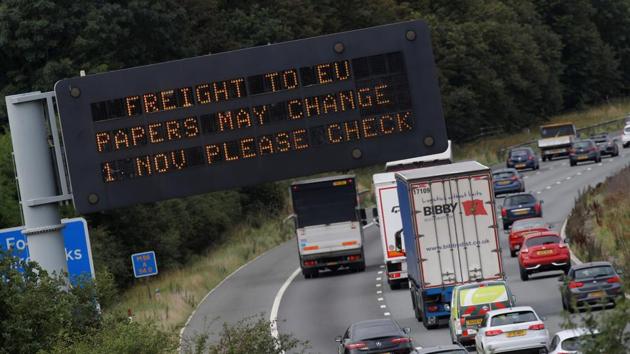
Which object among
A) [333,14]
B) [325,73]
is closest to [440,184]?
[325,73]

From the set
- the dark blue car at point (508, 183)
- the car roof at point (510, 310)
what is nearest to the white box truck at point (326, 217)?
the dark blue car at point (508, 183)

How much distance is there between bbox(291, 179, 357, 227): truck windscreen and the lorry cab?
825 inches

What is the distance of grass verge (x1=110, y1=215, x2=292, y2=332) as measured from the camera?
5222 centimetres

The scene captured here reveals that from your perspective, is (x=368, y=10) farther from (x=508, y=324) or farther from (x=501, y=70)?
(x=508, y=324)

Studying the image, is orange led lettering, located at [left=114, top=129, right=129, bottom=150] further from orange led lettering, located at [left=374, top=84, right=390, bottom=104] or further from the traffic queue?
the traffic queue

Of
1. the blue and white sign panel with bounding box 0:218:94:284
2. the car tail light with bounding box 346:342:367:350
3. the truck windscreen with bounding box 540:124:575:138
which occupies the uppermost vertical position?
the blue and white sign panel with bounding box 0:218:94:284

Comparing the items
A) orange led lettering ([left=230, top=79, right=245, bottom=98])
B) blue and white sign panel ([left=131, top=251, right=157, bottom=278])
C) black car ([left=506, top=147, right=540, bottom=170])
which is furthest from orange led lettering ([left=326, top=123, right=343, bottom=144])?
black car ([left=506, top=147, right=540, bottom=170])

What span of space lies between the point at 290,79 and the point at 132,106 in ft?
9.52

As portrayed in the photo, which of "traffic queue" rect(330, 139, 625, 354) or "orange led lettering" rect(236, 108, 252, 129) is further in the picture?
"traffic queue" rect(330, 139, 625, 354)

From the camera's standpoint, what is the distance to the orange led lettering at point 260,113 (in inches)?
1129

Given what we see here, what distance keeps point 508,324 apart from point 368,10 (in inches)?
3371

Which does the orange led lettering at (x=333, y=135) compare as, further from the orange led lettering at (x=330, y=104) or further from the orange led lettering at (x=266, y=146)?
the orange led lettering at (x=266, y=146)

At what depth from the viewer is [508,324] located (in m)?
33.3

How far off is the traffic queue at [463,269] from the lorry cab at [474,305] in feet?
0.07
